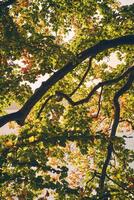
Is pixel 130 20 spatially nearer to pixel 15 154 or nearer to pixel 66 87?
pixel 66 87

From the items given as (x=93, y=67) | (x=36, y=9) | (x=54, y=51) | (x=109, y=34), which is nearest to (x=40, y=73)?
(x=54, y=51)

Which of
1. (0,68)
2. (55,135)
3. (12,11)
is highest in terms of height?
(12,11)

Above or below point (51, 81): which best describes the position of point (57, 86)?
above

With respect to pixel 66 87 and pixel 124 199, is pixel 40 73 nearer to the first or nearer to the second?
pixel 66 87

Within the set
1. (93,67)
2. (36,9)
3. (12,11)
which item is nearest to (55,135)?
(36,9)

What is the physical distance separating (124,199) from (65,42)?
630cm

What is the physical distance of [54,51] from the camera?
38.5 ft

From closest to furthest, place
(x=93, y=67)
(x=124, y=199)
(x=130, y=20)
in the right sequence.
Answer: (x=124, y=199) → (x=130, y=20) → (x=93, y=67)

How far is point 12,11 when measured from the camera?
12.5m

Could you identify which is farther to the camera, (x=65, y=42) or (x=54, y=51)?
(x=65, y=42)

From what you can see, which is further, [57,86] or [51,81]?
[57,86]

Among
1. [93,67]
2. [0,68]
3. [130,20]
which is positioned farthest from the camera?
[93,67]

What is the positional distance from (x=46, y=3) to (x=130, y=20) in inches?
109

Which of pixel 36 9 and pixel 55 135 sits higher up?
pixel 36 9
